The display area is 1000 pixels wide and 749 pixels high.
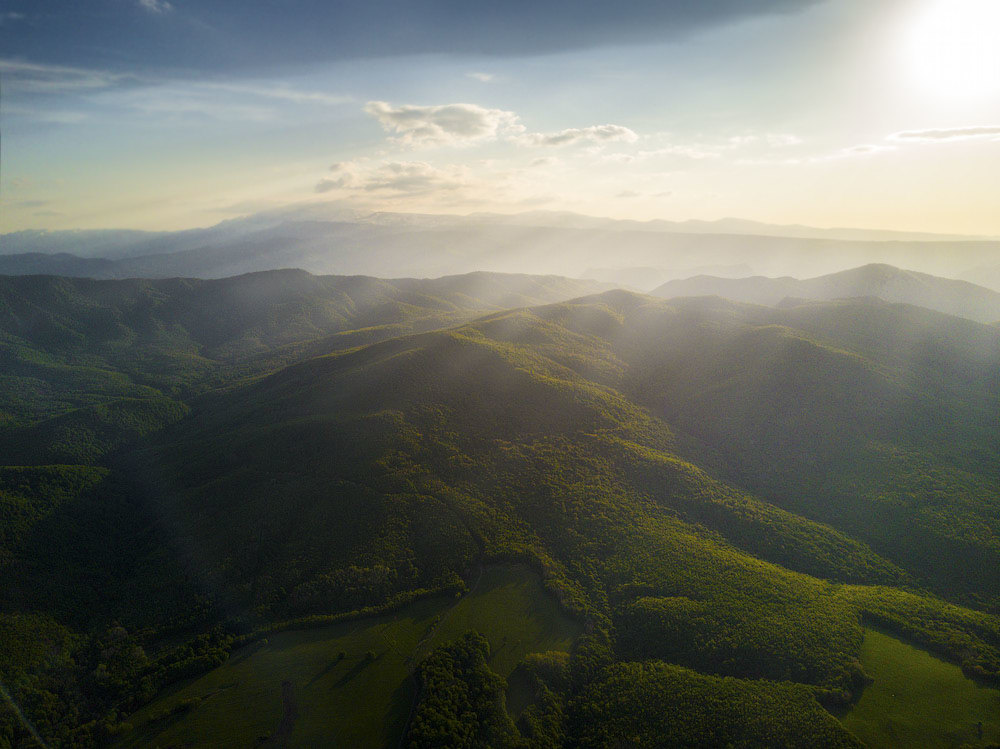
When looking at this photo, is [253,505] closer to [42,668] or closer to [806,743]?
[42,668]

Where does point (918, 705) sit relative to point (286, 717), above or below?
above

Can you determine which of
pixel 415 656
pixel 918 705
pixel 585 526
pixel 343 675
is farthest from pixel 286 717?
pixel 918 705

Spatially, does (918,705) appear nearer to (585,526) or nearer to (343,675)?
(585,526)

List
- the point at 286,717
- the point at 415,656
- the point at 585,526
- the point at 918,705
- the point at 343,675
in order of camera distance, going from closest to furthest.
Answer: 1. the point at 918,705
2. the point at 286,717
3. the point at 343,675
4. the point at 415,656
5. the point at 585,526

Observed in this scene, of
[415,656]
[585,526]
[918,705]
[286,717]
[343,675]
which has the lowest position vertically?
[286,717]

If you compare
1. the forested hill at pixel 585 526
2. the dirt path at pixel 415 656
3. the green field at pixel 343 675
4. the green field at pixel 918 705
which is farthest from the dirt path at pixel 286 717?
the green field at pixel 918 705

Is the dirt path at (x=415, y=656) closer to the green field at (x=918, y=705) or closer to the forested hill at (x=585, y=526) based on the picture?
the forested hill at (x=585, y=526)

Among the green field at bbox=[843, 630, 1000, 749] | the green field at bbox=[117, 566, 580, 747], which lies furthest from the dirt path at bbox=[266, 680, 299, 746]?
the green field at bbox=[843, 630, 1000, 749]
